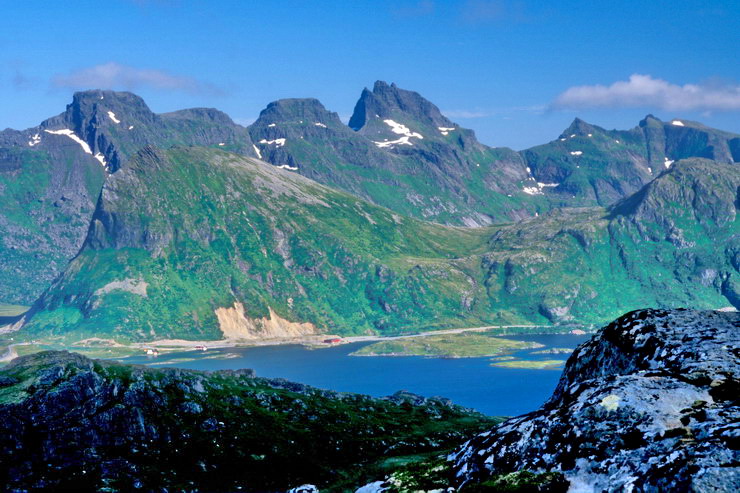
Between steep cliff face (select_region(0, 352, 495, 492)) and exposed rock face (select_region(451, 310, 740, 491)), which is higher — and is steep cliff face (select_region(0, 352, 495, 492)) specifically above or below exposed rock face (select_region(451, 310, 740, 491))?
below

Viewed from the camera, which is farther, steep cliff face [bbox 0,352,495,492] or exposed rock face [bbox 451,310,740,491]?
steep cliff face [bbox 0,352,495,492]

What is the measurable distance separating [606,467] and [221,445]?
251 feet

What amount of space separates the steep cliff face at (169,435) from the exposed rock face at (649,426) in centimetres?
4155

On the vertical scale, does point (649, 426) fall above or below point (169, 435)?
above

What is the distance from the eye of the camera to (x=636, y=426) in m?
31.0

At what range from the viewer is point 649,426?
30.7 metres

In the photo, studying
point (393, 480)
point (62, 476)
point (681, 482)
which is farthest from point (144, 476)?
point (681, 482)

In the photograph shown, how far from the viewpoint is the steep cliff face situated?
86375 mm

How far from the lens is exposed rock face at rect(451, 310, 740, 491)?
27.0 m

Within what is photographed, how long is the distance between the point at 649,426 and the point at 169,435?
261 ft

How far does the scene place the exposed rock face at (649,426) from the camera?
1062 inches

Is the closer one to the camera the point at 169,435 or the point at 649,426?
the point at 649,426

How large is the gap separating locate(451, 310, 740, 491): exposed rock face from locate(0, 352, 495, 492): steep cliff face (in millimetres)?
41551

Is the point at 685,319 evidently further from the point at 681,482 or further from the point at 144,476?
the point at 144,476
